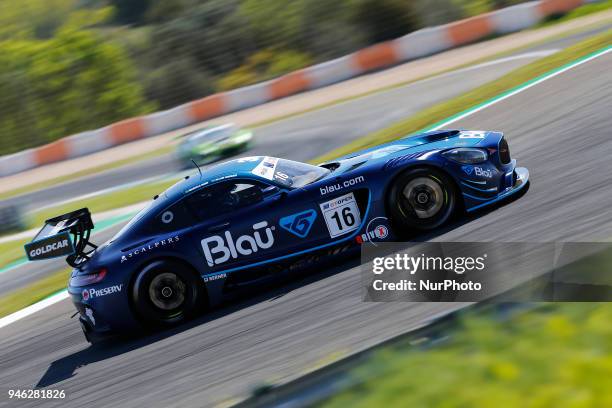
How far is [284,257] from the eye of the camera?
291 inches

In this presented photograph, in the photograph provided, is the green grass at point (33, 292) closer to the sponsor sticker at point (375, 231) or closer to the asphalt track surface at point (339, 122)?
the sponsor sticker at point (375, 231)

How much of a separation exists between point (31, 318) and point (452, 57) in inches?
551

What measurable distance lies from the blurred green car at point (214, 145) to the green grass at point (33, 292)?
561 centimetres

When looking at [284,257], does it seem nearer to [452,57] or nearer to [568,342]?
[568,342]

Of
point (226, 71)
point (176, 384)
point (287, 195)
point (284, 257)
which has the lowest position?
point (176, 384)

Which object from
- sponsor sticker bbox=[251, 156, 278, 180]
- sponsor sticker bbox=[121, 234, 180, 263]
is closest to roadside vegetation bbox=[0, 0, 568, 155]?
sponsor sticker bbox=[251, 156, 278, 180]

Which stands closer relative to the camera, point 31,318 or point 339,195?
point 339,195

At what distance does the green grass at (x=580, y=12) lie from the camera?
20.3 metres


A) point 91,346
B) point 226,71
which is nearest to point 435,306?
point 91,346

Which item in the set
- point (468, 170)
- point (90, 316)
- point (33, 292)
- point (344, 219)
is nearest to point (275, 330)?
point (344, 219)

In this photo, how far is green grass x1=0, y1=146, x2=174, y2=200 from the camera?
20109mm

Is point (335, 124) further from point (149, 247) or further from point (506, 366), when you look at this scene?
point (506, 366)

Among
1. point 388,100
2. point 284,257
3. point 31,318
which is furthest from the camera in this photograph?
point 388,100

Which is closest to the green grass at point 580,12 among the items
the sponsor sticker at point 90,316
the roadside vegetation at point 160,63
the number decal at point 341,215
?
the roadside vegetation at point 160,63
